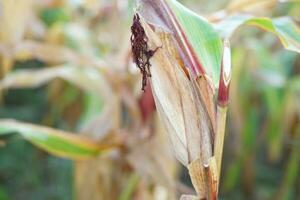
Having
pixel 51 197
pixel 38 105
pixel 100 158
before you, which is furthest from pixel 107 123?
pixel 38 105

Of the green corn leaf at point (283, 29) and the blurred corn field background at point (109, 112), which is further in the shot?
the blurred corn field background at point (109, 112)

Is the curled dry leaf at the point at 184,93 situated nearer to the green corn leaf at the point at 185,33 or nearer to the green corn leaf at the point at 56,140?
the green corn leaf at the point at 185,33

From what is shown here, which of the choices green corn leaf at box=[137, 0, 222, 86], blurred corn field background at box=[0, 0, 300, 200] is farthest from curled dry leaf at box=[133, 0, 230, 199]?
blurred corn field background at box=[0, 0, 300, 200]

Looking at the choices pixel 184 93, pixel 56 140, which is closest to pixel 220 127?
pixel 184 93

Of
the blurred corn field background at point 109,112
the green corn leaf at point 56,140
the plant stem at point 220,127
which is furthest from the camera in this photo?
the blurred corn field background at point 109,112

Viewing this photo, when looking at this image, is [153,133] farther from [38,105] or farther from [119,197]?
[38,105]

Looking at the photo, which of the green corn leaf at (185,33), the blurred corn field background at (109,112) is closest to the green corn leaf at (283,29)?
the green corn leaf at (185,33)
